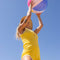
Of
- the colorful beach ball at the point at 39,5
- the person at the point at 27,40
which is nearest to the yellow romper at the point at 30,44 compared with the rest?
the person at the point at 27,40

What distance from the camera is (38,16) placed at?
6.04 meters

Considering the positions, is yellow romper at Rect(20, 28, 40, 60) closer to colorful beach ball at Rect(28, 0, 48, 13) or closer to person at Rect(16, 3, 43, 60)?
person at Rect(16, 3, 43, 60)

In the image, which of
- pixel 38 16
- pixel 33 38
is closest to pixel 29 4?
pixel 38 16

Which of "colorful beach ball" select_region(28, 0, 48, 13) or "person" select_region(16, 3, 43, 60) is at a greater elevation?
"colorful beach ball" select_region(28, 0, 48, 13)

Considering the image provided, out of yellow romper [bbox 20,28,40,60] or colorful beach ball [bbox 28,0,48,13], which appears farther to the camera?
colorful beach ball [bbox 28,0,48,13]

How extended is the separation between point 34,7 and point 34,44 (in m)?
1.34

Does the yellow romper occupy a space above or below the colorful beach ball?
below

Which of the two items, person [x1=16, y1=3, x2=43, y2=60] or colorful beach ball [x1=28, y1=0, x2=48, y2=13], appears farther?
colorful beach ball [x1=28, y1=0, x2=48, y2=13]

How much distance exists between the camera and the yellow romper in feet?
15.8

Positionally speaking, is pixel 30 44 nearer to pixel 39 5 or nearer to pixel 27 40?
pixel 27 40

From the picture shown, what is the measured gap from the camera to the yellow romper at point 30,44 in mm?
4828

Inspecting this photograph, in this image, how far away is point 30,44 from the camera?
492cm

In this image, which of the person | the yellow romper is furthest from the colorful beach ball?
the yellow romper

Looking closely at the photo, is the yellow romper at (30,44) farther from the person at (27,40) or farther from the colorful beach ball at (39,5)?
the colorful beach ball at (39,5)
